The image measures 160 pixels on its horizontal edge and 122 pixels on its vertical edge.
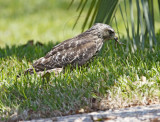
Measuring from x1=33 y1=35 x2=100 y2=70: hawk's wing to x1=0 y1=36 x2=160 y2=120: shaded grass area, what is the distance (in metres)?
0.14

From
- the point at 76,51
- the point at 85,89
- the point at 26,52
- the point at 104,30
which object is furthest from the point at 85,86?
the point at 26,52

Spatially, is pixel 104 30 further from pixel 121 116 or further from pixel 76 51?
pixel 121 116

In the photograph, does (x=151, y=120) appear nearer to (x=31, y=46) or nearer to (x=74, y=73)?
(x=74, y=73)

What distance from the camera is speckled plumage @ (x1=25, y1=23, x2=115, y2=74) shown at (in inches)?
216

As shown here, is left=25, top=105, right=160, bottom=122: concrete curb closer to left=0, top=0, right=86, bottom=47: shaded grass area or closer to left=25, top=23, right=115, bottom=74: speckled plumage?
left=25, top=23, right=115, bottom=74: speckled plumage

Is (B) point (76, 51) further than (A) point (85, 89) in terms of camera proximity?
Yes

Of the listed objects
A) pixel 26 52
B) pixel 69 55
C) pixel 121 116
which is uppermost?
pixel 26 52

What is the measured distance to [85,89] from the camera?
14.8 ft

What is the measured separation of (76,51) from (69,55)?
130 mm

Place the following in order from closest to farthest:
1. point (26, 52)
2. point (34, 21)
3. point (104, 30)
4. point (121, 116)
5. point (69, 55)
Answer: point (121, 116), point (69, 55), point (104, 30), point (26, 52), point (34, 21)

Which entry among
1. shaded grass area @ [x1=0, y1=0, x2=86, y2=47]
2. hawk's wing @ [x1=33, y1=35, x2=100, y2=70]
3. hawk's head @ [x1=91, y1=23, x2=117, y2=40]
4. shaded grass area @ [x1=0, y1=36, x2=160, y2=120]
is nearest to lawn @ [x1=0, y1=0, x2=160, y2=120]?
shaded grass area @ [x1=0, y1=36, x2=160, y2=120]

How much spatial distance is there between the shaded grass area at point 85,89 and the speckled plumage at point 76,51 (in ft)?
0.49

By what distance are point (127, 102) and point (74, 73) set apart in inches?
45.2

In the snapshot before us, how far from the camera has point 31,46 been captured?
7.43m
